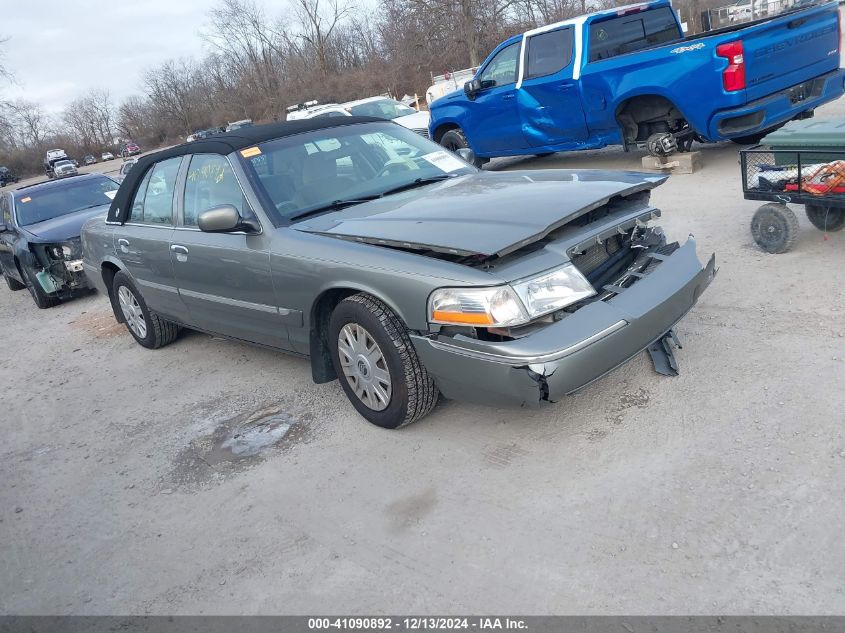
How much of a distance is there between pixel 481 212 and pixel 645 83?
5429 millimetres

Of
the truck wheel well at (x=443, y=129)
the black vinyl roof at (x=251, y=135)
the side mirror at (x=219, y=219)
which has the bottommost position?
the truck wheel well at (x=443, y=129)

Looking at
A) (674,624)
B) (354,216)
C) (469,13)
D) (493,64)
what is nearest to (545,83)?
(493,64)

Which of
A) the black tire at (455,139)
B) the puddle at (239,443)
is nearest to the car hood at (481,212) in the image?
the puddle at (239,443)

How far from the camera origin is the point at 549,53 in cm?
939

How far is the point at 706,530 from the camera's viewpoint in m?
2.69

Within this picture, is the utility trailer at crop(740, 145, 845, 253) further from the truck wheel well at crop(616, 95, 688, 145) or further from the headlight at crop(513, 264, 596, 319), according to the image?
the truck wheel well at crop(616, 95, 688, 145)

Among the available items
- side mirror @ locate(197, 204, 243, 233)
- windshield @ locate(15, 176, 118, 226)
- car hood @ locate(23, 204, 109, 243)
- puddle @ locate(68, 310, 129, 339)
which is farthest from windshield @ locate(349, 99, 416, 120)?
side mirror @ locate(197, 204, 243, 233)

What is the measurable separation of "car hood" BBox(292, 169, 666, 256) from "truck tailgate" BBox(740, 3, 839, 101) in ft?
13.9

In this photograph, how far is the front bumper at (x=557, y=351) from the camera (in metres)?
3.11

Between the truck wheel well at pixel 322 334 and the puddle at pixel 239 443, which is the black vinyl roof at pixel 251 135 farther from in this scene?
the puddle at pixel 239 443

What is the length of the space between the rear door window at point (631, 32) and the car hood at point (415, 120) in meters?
5.09

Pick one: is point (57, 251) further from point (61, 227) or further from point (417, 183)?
point (417, 183)

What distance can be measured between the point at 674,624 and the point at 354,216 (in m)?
2.65

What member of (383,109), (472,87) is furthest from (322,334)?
(383,109)
